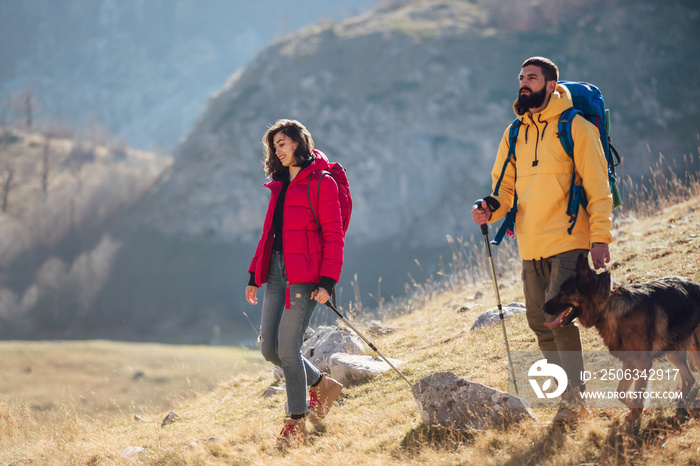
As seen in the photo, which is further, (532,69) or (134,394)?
(134,394)

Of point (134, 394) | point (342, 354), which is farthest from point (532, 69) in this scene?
point (134, 394)

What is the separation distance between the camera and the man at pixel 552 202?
346 cm

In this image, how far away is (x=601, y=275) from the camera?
3.45 meters

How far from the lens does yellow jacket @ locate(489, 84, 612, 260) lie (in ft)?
11.3

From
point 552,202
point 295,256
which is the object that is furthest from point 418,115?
point 552,202

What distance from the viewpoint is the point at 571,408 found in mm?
3639

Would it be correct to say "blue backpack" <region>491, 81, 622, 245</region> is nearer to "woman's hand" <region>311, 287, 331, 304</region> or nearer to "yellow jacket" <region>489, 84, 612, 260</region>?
"yellow jacket" <region>489, 84, 612, 260</region>

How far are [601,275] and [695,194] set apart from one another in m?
8.99

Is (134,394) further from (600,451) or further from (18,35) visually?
(18,35)

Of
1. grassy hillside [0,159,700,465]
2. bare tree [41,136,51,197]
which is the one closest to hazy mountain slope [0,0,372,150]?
bare tree [41,136,51,197]

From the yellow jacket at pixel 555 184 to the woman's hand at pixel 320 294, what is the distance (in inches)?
55.7

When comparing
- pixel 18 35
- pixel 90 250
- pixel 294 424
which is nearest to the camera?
pixel 294 424

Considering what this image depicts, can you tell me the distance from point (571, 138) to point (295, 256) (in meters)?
2.08

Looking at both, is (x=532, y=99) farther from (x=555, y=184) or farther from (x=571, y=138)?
(x=555, y=184)
